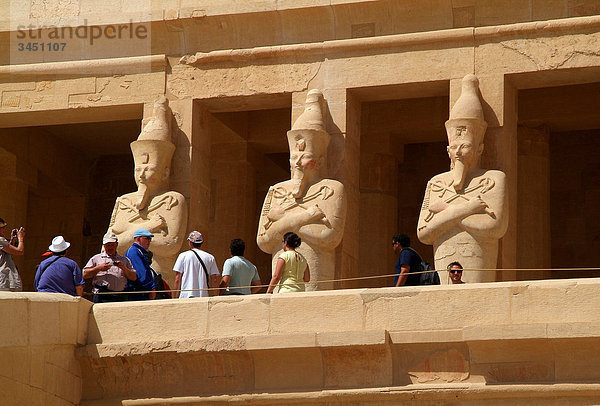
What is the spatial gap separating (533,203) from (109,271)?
18.6 ft

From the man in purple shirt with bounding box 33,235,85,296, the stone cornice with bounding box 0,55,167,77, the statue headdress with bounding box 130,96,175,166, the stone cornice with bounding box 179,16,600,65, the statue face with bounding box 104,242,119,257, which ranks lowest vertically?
the man in purple shirt with bounding box 33,235,85,296

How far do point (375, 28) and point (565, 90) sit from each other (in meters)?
2.68

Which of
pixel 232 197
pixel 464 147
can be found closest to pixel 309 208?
pixel 464 147

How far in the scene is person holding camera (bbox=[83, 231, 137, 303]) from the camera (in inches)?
520

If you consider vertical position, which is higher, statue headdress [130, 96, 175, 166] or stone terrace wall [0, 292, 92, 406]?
statue headdress [130, 96, 175, 166]

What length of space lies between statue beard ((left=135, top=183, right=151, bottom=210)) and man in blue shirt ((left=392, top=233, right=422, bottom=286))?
326cm

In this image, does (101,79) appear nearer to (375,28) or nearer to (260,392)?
(375,28)

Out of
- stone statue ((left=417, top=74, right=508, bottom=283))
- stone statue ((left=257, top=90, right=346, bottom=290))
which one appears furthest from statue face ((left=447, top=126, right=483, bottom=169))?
stone statue ((left=257, top=90, right=346, bottom=290))

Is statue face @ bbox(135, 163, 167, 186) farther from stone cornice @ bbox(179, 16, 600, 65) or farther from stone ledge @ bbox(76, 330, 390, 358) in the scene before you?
stone ledge @ bbox(76, 330, 390, 358)

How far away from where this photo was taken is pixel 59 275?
13.2 m

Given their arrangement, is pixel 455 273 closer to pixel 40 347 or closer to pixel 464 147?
pixel 464 147

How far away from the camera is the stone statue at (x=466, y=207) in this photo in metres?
14.4

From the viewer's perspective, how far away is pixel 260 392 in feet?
41.7

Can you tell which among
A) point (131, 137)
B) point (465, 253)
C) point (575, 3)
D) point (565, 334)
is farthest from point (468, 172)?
point (131, 137)
